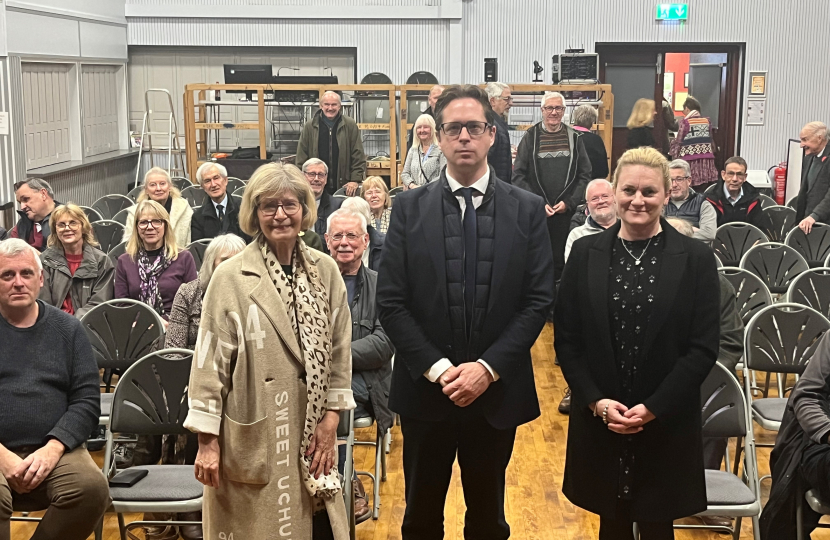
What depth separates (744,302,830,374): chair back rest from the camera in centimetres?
416

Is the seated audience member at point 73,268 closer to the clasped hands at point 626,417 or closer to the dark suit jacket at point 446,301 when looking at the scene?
the dark suit jacket at point 446,301

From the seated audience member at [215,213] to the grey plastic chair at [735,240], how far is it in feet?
11.3

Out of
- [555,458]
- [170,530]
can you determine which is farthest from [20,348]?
[555,458]

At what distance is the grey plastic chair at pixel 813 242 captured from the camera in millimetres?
6641

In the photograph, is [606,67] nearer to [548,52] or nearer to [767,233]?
[548,52]

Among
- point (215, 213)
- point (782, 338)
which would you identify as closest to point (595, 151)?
point (215, 213)

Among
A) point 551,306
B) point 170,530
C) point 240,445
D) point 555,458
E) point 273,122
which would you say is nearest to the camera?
point 240,445

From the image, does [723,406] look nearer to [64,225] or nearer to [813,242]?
[64,225]

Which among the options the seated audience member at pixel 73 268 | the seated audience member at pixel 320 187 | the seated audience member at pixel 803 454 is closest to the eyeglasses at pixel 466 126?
the seated audience member at pixel 803 454

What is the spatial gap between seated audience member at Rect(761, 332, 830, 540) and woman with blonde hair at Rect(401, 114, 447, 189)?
12.5ft

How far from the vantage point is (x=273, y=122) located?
11375 millimetres

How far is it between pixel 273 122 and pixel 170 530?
823 cm

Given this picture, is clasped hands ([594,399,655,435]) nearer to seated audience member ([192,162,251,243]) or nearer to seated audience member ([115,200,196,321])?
seated audience member ([115,200,196,321])

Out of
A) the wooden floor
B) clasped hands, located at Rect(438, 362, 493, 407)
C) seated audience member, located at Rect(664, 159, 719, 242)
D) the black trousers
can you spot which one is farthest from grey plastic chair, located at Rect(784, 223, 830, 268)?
clasped hands, located at Rect(438, 362, 493, 407)
